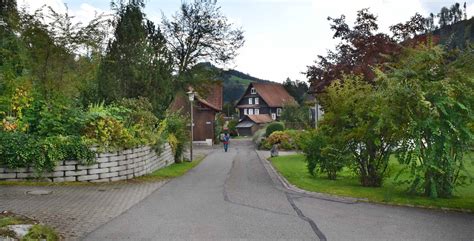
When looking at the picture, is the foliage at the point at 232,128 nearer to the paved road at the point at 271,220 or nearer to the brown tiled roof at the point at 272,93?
the brown tiled roof at the point at 272,93

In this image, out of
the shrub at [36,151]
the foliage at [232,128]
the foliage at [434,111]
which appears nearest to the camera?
the foliage at [434,111]

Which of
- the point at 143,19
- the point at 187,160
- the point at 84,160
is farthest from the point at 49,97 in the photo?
the point at 187,160

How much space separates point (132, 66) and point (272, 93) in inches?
3009

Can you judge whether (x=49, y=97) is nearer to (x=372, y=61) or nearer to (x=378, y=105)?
(x=378, y=105)

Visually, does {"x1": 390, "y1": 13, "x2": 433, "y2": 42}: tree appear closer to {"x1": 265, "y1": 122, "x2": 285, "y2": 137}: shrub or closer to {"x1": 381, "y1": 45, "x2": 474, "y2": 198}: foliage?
{"x1": 381, "y1": 45, "x2": 474, "y2": 198}: foliage

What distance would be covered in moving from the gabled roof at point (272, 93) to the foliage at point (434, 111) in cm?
7858

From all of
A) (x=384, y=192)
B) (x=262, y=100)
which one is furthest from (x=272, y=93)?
(x=384, y=192)

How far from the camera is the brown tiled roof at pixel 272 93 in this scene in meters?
92.6

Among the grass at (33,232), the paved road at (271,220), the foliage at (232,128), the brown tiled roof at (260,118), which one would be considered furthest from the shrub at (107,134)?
the brown tiled roof at (260,118)

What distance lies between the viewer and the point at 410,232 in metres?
8.21

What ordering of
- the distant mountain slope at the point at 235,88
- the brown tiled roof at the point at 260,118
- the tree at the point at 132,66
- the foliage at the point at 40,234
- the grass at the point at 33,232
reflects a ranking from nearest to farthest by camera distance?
the grass at the point at 33,232 < the foliage at the point at 40,234 < the tree at the point at 132,66 < the brown tiled roof at the point at 260,118 < the distant mountain slope at the point at 235,88

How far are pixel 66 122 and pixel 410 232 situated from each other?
1116cm

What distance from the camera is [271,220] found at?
30.0ft

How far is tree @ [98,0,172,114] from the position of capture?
20547 millimetres
